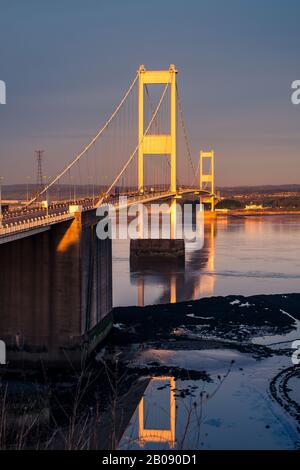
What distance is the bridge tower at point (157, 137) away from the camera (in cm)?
4612

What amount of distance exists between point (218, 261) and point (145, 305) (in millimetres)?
19982

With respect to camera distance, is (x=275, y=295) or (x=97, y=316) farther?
(x=275, y=295)

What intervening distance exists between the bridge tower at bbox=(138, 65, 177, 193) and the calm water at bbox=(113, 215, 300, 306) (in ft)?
21.1

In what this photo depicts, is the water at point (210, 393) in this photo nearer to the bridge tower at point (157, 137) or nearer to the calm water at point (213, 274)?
the calm water at point (213, 274)

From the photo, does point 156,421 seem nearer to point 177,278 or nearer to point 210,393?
point 210,393

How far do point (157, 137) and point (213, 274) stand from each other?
39.4 ft

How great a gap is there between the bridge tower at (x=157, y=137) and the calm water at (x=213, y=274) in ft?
21.1

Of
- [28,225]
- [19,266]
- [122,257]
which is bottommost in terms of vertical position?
[122,257]

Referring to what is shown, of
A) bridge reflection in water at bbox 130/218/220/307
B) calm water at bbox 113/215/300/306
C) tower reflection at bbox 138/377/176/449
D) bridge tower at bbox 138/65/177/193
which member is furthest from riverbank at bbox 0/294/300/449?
bridge tower at bbox 138/65/177/193

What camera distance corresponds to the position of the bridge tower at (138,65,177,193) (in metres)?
46.1
